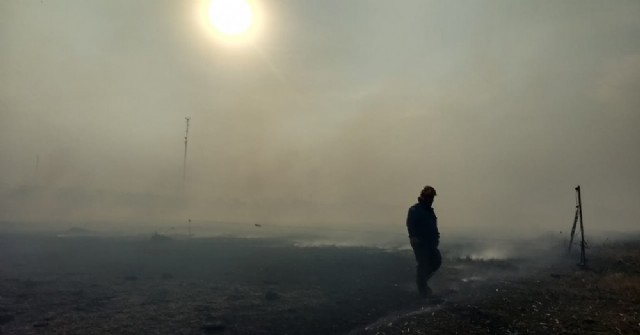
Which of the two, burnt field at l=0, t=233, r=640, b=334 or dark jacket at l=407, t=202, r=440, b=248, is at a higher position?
dark jacket at l=407, t=202, r=440, b=248

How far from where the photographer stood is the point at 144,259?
29891 millimetres

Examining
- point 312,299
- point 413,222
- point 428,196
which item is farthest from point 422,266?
point 312,299

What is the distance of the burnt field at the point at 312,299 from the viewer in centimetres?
1070

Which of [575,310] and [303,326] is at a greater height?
[575,310]

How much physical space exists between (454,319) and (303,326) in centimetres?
440

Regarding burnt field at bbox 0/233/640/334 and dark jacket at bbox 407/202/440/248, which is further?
dark jacket at bbox 407/202/440/248

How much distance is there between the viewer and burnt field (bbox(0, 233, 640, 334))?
1070 cm

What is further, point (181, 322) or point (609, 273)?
point (609, 273)

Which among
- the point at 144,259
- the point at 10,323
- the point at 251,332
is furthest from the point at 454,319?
the point at 144,259

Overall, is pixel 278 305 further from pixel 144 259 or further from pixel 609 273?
pixel 144 259

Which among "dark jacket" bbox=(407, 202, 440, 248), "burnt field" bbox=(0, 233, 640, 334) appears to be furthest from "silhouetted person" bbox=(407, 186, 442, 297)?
"burnt field" bbox=(0, 233, 640, 334)

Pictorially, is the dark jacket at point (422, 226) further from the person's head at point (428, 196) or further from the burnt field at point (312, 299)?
the burnt field at point (312, 299)

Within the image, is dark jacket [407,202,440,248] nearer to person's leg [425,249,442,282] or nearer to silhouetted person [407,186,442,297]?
silhouetted person [407,186,442,297]

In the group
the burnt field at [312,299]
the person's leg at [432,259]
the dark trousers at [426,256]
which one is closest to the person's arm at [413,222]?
the dark trousers at [426,256]
